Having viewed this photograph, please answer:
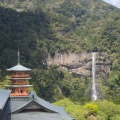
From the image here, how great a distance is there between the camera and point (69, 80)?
94812mm

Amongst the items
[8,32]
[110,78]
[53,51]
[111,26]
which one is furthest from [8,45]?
[111,26]

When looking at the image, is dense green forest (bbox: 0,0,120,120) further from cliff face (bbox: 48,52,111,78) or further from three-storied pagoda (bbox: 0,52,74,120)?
three-storied pagoda (bbox: 0,52,74,120)

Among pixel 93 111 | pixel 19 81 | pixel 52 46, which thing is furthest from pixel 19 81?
pixel 52 46

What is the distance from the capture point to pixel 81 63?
99.3 metres

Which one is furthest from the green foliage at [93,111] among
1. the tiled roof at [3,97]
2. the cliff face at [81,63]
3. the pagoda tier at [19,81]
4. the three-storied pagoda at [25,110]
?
the cliff face at [81,63]

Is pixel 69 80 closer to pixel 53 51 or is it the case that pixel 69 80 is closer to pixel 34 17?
pixel 53 51

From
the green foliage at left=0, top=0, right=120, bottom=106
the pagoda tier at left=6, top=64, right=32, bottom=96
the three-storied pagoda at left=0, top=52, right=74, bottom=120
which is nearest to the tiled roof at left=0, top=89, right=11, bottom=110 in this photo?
the three-storied pagoda at left=0, top=52, right=74, bottom=120

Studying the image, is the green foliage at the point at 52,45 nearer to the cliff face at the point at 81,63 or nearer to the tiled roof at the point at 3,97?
the cliff face at the point at 81,63

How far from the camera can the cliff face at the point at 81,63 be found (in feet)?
319

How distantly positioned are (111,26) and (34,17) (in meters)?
19.5

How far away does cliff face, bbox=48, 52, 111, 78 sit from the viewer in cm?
9725

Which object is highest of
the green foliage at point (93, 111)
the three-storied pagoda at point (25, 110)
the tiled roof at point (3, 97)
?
the tiled roof at point (3, 97)

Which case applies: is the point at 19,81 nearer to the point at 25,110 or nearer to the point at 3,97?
the point at 25,110

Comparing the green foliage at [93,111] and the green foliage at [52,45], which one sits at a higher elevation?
the green foliage at [52,45]
